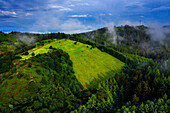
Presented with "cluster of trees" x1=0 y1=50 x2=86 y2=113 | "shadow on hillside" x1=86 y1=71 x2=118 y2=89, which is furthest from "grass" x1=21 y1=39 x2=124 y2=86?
"cluster of trees" x1=0 y1=50 x2=86 y2=113

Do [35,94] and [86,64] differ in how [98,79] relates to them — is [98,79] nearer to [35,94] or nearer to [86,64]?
[86,64]

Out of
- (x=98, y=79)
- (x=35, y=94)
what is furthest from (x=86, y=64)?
(x=35, y=94)

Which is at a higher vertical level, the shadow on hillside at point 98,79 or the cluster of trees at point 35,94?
the cluster of trees at point 35,94

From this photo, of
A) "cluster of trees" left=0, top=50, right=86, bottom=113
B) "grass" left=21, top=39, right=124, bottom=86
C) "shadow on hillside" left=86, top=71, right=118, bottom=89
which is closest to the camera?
"cluster of trees" left=0, top=50, right=86, bottom=113

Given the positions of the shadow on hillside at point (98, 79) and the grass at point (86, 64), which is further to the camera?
the grass at point (86, 64)

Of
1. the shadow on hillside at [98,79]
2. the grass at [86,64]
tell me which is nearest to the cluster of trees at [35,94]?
the shadow on hillside at [98,79]

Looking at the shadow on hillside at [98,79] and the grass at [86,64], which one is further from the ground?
the grass at [86,64]

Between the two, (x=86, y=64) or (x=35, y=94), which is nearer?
(x=35, y=94)

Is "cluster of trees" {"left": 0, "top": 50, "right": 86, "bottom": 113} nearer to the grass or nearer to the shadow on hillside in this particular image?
the shadow on hillside

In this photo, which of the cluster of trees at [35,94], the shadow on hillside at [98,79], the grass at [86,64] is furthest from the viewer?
the grass at [86,64]

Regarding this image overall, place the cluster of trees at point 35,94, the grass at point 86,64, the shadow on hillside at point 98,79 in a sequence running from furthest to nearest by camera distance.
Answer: the grass at point 86,64 < the shadow on hillside at point 98,79 < the cluster of trees at point 35,94

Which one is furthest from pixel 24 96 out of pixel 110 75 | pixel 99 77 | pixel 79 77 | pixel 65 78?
pixel 110 75

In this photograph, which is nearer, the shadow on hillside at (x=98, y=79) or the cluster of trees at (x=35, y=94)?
the cluster of trees at (x=35, y=94)

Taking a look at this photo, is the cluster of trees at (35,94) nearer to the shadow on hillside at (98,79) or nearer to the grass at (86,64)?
the shadow on hillside at (98,79)
